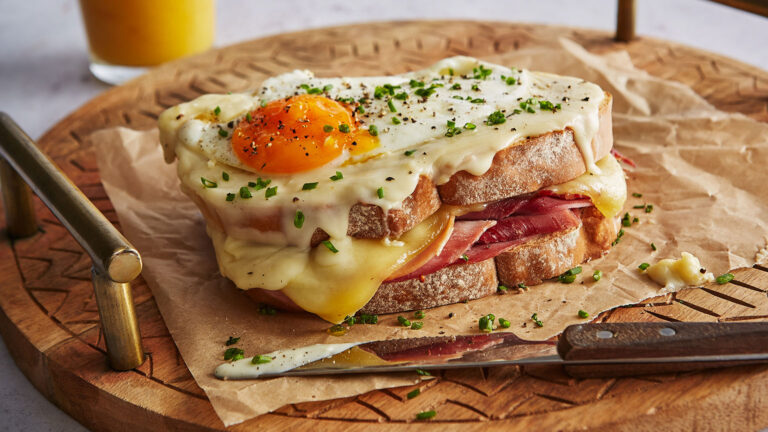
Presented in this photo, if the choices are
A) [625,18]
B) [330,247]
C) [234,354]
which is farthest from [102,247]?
[625,18]

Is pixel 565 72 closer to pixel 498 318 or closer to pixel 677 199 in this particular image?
pixel 677 199

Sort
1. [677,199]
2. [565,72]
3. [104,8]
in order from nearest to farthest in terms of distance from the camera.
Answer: [677,199], [565,72], [104,8]

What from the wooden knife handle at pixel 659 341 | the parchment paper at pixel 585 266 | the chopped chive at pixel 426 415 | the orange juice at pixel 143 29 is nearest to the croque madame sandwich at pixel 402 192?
the parchment paper at pixel 585 266

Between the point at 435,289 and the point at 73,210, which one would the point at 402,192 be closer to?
the point at 435,289

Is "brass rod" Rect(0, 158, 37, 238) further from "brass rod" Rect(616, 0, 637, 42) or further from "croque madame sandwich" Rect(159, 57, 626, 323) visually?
"brass rod" Rect(616, 0, 637, 42)

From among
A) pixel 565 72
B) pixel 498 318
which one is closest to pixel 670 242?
pixel 498 318

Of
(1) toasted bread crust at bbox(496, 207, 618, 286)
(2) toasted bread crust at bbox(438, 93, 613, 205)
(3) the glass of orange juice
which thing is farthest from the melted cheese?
(3) the glass of orange juice
